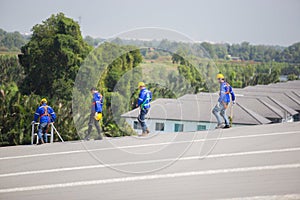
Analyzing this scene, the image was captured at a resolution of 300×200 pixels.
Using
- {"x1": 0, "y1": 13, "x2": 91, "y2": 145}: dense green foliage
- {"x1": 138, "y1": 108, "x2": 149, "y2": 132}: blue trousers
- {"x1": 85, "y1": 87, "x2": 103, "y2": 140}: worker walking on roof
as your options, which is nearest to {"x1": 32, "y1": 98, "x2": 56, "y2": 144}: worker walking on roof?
{"x1": 85, "y1": 87, "x2": 103, "y2": 140}: worker walking on roof

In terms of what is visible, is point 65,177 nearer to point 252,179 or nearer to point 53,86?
point 252,179

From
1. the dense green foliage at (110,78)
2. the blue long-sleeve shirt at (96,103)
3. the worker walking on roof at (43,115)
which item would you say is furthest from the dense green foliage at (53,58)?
the blue long-sleeve shirt at (96,103)

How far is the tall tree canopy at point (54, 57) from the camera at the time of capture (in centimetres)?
5988

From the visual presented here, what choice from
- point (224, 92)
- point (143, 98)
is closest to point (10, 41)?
point (224, 92)

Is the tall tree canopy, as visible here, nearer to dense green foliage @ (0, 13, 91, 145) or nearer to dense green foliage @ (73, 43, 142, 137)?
dense green foliage @ (0, 13, 91, 145)

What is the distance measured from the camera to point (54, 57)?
200ft

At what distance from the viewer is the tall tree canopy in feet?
196

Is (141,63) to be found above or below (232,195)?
above

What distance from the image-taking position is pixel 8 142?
39750 mm

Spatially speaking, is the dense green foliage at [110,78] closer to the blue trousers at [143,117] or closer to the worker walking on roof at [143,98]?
the blue trousers at [143,117]

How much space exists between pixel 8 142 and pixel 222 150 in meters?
29.0

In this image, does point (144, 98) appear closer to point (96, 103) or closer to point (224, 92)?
point (96, 103)

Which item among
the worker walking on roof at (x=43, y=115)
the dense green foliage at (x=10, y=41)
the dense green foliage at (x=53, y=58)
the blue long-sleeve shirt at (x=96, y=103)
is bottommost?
the worker walking on roof at (x=43, y=115)

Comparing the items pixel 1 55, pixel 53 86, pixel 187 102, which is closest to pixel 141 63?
pixel 187 102
